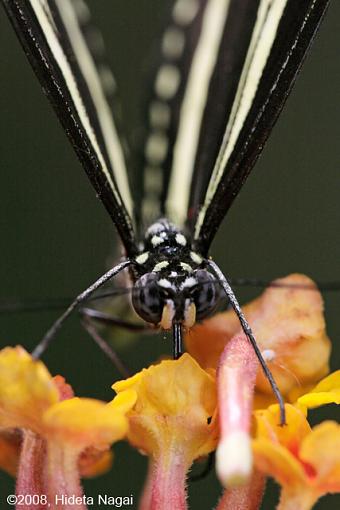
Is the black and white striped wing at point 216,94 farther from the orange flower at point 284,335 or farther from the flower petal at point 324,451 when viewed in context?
the flower petal at point 324,451

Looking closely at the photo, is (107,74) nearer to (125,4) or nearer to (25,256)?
(25,256)

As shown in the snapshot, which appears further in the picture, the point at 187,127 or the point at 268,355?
the point at 187,127

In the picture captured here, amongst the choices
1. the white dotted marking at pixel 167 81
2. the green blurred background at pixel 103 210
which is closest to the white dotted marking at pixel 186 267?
the white dotted marking at pixel 167 81

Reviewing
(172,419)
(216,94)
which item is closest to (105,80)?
(216,94)

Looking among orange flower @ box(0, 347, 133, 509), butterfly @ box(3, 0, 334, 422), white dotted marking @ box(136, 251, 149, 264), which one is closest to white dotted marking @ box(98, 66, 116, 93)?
butterfly @ box(3, 0, 334, 422)

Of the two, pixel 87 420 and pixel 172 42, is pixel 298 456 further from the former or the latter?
pixel 172 42

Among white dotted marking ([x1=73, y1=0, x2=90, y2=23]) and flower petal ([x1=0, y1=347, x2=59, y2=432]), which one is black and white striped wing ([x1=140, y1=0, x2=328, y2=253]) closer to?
white dotted marking ([x1=73, y1=0, x2=90, y2=23])

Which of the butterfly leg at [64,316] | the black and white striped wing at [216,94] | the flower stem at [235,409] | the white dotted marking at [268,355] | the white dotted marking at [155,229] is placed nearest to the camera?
the flower stem at [235,409]
